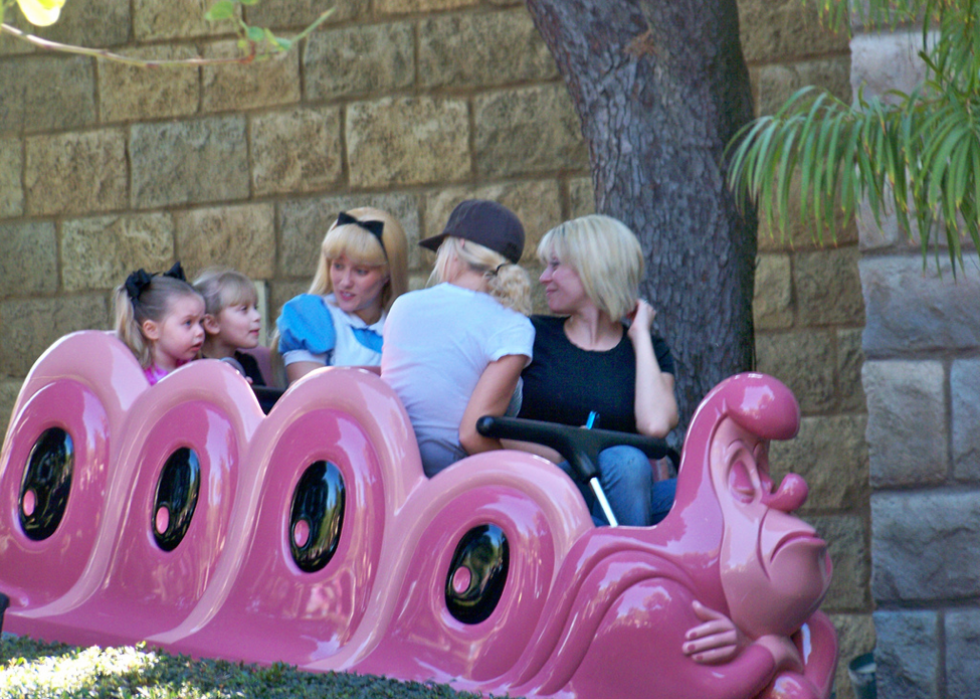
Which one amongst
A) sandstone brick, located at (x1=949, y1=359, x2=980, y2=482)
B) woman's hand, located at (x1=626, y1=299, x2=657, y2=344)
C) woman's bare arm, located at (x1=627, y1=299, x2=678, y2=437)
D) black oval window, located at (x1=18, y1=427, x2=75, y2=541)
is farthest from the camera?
sandstone brick, located at (x1=949, y1=359, x2=980, y2=482)

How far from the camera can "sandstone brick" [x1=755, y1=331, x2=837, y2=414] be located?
15.6ft

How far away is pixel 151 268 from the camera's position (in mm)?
5750

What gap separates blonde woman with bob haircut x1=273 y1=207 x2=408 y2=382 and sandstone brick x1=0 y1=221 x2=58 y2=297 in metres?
2.59

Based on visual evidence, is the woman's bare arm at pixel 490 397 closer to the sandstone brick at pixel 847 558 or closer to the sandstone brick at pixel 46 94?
the sandstone brick at pixel 847 558

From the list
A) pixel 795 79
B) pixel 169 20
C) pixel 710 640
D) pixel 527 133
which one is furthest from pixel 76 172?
pixel 710 640

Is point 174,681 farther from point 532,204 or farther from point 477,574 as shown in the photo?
point 532,204

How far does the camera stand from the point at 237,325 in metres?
3.78

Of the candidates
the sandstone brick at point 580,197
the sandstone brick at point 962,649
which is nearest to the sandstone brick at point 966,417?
the sandstone brick at point 962,649

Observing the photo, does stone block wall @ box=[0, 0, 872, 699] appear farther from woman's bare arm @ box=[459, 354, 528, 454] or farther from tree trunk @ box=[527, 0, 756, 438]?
woman's bare arm @ box=[459, 354, 528, 454]

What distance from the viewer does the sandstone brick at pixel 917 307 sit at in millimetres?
3441

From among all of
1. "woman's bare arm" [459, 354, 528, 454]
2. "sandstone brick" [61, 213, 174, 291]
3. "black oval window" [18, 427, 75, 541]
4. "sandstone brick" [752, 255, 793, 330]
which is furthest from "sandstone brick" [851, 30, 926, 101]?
"sandstone brick" [61, 213, 174, 291]

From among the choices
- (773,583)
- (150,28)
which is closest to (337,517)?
(773,583)

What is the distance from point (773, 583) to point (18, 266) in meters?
4.81

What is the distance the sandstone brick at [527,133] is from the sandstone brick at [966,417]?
85.4 inches
